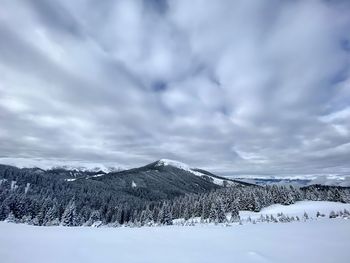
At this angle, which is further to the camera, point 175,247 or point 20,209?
point 20,209

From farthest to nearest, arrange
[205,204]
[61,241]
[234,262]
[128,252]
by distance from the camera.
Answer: [205,204] → [61,241] → [128,252] → [234,262]

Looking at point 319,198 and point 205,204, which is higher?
point 319,198

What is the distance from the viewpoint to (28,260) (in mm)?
7152

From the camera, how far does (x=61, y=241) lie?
1041 centimetres

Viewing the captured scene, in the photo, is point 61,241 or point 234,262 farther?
point 61,241

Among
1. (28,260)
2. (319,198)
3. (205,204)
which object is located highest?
(319,198)

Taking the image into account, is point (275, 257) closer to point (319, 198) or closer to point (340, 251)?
point (340, 251)

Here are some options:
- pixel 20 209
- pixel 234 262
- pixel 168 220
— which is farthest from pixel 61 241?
pixel 20 209

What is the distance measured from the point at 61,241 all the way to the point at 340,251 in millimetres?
14573

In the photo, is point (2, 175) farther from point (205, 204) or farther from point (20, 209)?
point (205, 204)

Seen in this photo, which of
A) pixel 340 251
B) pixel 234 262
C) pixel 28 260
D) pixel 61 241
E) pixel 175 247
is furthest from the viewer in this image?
pixel 340 251

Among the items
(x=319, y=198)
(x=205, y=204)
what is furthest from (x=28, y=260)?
(x=319, y=198)

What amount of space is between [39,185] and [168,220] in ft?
407

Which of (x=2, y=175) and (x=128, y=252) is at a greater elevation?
(x=2, y=175)
